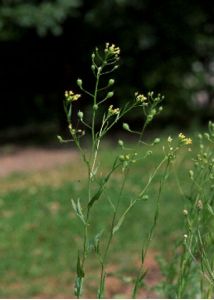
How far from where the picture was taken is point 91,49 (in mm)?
13586

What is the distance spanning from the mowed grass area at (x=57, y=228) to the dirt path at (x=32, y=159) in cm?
75

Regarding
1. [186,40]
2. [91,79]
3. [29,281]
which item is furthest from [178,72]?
[29,281]

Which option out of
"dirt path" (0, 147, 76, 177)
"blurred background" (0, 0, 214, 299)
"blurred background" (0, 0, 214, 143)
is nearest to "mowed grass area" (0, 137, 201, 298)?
"blurred background" (0, 0, 214, 299)

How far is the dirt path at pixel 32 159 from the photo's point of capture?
38.8 feet

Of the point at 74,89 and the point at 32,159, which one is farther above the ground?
the point at 74,89

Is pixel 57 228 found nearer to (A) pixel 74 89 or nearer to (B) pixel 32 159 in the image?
(B) pixel 32 159

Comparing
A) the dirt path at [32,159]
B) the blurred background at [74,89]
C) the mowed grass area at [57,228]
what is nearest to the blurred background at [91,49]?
the blurred background at [74,89]

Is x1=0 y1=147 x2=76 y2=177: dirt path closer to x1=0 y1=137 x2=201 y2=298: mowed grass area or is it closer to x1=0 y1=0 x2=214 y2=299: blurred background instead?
x1=0 y1=0 x2=214 y2=299: blurred background

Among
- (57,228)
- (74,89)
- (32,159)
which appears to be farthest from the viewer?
(74,89)

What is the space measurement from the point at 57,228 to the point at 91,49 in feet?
21.0

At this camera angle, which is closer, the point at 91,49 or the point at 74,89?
the point at 91,49

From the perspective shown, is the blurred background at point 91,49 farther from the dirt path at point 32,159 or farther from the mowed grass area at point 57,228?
the mowed grass area at point 57,228

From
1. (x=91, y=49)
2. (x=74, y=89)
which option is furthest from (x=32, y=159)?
(x=91, y=49)

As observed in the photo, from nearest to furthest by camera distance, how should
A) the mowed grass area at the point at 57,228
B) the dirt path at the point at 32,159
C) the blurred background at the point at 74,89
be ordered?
the mowed grass area at the point at 57,228
the blurred background at the point at 74,89
the dirt path at the point at 32,159
